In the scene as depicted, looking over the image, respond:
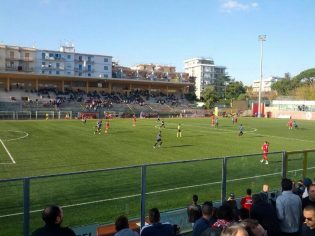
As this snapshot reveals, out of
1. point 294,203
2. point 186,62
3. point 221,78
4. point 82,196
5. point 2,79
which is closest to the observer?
point 294,203

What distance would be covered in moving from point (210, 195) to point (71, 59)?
105382 mm

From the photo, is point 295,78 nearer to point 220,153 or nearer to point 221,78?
point 221,78

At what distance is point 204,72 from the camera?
170875mm

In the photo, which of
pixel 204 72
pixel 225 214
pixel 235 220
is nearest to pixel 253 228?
pixel 225 214

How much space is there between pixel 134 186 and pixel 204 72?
537 feet

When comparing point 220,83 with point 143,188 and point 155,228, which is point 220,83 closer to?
point 143,188

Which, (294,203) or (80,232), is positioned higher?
(294,203)

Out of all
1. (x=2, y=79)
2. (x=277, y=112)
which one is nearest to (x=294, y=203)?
(x=2, y=79)

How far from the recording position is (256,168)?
13195 millimetres

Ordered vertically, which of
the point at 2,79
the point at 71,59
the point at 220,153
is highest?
the point at 71,59

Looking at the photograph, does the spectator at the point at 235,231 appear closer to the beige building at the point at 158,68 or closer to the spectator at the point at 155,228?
the spectator at the point at 155,228

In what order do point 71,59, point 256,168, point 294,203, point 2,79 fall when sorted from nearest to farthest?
point 294,203
point 256,168
point 2,79
point 71,59

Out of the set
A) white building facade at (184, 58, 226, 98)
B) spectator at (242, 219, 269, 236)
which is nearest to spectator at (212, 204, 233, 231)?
spectator at (242, 219, 269, 236)

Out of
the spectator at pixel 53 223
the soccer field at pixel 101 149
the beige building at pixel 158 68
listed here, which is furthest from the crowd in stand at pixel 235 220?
the beige building at pixel 158 68
